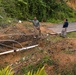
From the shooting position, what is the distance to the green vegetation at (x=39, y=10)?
18031 mm

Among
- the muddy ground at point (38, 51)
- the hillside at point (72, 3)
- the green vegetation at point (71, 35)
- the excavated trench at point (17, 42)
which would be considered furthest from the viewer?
the hillside at point (72, 3)

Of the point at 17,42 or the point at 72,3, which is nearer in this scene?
the point at 17,42

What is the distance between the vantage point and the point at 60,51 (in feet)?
43.4

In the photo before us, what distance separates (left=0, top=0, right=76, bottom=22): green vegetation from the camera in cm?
1803

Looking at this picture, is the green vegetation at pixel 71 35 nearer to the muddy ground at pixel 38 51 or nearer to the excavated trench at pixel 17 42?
the muddy ground at pixel 38 51

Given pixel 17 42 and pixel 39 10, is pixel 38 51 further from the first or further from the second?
pixel 39 10

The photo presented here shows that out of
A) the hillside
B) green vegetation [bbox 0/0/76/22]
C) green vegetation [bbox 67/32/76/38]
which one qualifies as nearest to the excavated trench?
green vegetation [bbox 0/0/76/22]

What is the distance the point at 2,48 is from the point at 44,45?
8.82 feet

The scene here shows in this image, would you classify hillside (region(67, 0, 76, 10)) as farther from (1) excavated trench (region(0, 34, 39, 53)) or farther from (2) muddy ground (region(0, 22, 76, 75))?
(1) excavated trench (region(0, 34, 39, 53))

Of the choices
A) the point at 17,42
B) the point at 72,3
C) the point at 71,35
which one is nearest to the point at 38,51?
the point at 17,42

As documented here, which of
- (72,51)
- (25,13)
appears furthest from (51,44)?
(25,13)

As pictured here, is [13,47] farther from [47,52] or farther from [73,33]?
[73,33]

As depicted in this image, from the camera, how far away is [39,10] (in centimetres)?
2023

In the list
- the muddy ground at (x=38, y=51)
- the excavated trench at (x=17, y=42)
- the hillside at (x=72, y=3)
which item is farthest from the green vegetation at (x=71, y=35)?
the hillside at (x=72, y=3)
